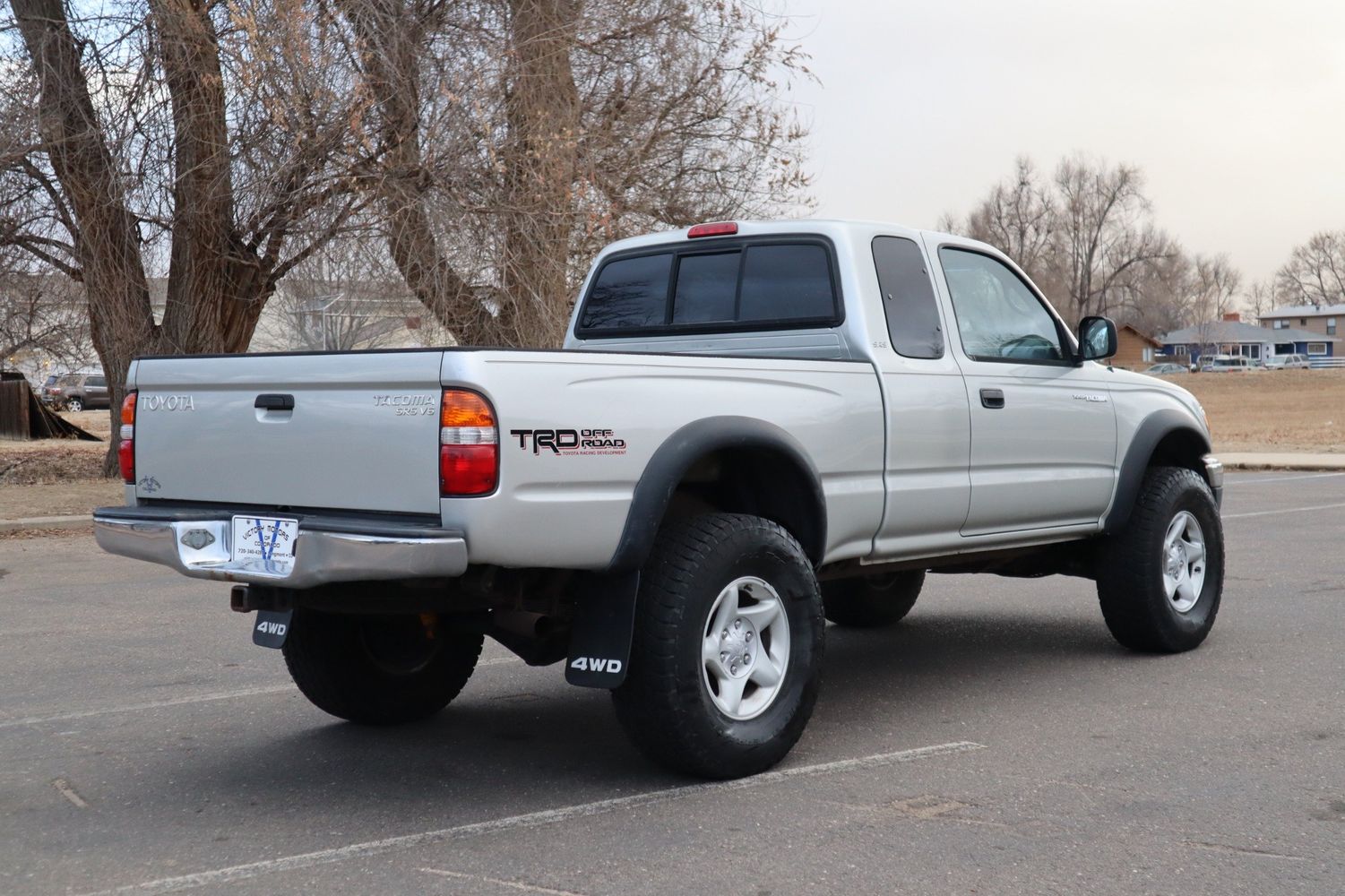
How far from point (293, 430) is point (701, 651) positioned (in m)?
1.52

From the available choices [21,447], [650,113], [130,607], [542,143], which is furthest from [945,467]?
[21,447]

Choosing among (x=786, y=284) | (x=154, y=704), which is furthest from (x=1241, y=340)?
(x=154, y=704)

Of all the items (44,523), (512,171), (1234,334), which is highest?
(512,171)

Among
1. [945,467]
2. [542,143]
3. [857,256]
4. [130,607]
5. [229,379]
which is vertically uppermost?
[542,143]

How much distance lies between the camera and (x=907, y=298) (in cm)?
616

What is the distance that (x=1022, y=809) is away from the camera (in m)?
4.54

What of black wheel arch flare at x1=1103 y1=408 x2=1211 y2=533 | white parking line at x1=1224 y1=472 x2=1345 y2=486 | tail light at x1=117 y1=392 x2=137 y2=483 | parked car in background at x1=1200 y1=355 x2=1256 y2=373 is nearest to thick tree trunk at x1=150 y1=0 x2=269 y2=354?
tail light at x1=117 y1=392 x2=137 y2=483

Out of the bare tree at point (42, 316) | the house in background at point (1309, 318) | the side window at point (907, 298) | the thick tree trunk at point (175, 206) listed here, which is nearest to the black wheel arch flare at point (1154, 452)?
the side window at point (907, 298)

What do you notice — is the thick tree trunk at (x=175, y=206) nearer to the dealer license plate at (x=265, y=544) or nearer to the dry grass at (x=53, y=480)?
the dry grass at (x=53, y=480)

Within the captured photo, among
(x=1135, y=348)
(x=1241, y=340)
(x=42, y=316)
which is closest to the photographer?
(x=42, y=316)

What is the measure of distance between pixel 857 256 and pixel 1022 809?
96.7 inches

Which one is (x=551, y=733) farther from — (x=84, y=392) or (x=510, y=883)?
(x=84, y=392)

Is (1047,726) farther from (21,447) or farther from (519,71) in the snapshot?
(21,447)

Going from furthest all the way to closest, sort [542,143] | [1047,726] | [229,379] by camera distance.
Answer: [542,143] → [1047,726] → [229,379]
